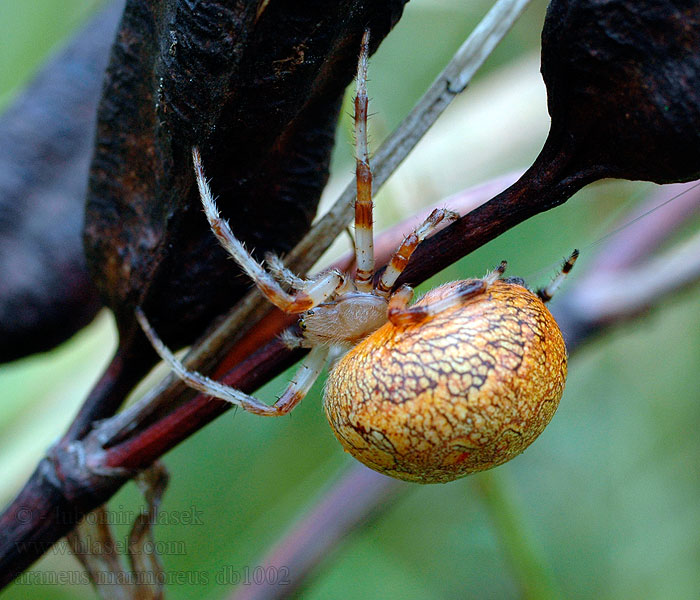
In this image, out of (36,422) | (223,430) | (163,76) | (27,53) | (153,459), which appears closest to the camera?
(163,76)

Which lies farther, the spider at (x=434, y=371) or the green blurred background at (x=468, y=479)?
the green blurred background at (x=468, y=479)

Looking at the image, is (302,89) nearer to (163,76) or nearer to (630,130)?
(163,76)

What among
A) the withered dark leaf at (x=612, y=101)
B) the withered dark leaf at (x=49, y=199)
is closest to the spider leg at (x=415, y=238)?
the withered dark leaf at (x=612, y=101)

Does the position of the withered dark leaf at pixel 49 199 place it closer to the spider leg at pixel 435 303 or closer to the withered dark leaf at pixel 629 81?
the spider leg at pixel 435 303

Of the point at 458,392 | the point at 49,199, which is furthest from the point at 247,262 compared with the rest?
the point at 49,199

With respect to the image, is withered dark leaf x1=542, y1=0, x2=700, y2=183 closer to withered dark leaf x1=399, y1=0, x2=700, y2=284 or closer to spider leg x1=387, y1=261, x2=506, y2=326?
withered dark leaf x1=399, y1=0, x2=700, y2=284

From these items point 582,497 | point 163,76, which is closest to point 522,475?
point 582,497

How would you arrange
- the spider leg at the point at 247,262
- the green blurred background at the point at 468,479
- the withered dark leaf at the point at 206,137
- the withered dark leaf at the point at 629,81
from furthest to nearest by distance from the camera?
the green blurred background at the point at 468,479 → the spider leg at the point at 247,262 → the withered dark leaf at the point at 206,137 → the withered dark leaf at the point at 629,81
